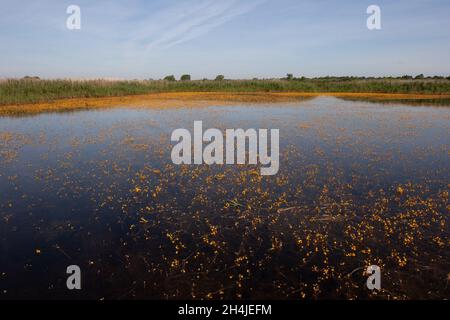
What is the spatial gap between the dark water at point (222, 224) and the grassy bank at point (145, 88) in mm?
26370

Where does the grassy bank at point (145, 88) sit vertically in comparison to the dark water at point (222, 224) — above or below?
above

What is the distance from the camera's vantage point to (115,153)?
1526 centimetres

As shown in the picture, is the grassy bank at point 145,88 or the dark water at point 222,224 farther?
the grassy bank at point 145,88

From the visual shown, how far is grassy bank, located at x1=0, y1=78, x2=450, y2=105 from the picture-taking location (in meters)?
37.9

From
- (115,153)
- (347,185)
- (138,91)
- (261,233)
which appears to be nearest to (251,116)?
(115,153)

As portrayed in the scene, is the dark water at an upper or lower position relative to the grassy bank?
lower

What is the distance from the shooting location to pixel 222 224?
27.7 feet

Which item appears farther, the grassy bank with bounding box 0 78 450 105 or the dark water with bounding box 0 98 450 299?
the grassy bank with bounding box 0 78 450 105

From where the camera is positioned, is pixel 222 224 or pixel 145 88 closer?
pixel 222 224

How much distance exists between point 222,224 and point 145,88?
54108 mm

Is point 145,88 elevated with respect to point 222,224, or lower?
elevated

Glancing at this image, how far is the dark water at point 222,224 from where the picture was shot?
6.23m

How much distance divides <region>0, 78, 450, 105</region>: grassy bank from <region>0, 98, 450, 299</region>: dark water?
26.4 m
